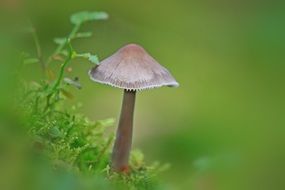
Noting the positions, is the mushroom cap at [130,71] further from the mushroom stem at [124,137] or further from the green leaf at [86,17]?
the green leaf at [86,17]

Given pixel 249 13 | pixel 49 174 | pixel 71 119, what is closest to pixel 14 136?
pixel 49 174

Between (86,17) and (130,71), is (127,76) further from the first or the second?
(86,17)

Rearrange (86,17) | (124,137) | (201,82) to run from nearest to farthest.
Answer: (124,137) → (86,17) → (201,82)

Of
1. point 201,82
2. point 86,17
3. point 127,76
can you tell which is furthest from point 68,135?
point 201,82

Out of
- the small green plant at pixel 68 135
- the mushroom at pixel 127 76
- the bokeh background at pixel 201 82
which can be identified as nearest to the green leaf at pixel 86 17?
the small green plant at pixel 68 135

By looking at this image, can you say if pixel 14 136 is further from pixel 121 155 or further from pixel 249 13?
pixel 249 13
